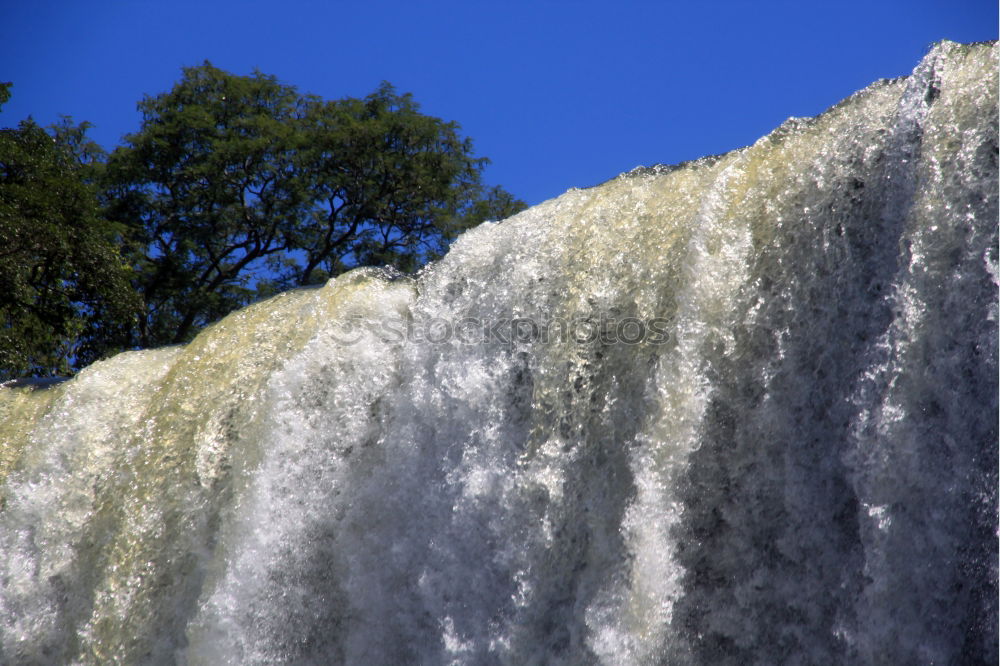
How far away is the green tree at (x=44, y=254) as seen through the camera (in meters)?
9.01

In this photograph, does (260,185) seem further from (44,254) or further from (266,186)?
(44,254)

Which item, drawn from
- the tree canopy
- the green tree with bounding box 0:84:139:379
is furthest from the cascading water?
the tree canopy

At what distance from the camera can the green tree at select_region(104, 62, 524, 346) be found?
1560 cm

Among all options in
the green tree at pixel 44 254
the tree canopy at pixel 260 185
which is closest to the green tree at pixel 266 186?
the tree canopy at pixel 260 185

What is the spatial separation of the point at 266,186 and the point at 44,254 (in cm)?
717

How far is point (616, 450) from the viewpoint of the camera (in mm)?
3797

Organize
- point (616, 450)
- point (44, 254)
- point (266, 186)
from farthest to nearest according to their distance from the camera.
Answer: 1. point (266, 186)
2. point (44, 254)
3. point (616, 450)

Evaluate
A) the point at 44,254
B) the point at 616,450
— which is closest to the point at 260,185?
the point at 44,254

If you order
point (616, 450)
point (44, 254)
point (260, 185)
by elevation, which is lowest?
point (616, 450)

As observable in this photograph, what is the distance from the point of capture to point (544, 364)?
4074 mm

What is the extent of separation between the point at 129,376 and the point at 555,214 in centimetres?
282

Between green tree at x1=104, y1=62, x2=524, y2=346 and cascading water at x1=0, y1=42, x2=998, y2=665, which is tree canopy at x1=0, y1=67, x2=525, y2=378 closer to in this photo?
green tree at x1=104, y1=62, x2=524, y2=346

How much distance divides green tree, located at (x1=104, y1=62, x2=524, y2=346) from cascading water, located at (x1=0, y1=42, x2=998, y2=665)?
11.2m

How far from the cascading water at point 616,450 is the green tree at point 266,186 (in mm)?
11249
